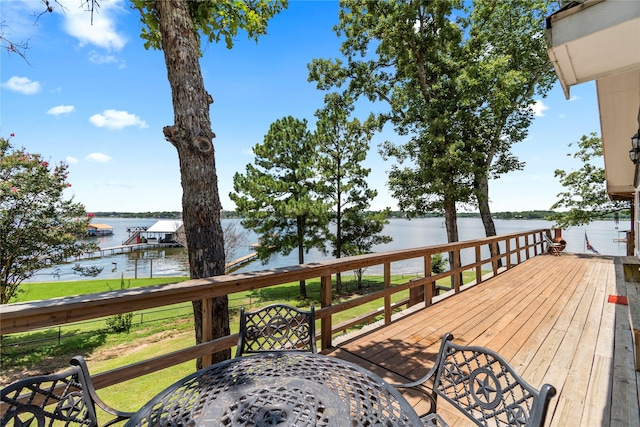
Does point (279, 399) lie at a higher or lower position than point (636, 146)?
lower

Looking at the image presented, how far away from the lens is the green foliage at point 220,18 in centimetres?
321

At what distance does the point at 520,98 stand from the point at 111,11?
13147 mm

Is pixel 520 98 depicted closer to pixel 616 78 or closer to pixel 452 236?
pixel 452 236

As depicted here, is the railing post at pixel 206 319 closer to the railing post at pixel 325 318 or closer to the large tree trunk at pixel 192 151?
the large tree trunk at pixel 192 151

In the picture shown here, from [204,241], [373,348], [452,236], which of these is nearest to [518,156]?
[452,236]

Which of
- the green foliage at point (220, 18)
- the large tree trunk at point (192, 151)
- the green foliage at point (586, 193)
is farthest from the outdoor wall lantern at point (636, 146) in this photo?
the green foliage at point (586, 193)

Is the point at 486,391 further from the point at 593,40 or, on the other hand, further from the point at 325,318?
the point at 593,40

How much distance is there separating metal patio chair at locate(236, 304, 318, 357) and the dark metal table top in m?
0.40

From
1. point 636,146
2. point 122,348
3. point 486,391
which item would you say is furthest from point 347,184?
point 486,391

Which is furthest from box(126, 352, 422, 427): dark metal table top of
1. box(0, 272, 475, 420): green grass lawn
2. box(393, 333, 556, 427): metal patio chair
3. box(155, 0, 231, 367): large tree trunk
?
box(0, 272, 475, 420): green grass lawn

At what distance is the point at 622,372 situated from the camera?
2410 mm

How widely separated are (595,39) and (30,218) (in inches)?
467

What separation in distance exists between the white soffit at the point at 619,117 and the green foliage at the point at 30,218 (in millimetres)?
12503

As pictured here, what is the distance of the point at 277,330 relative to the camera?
6.52 feet
